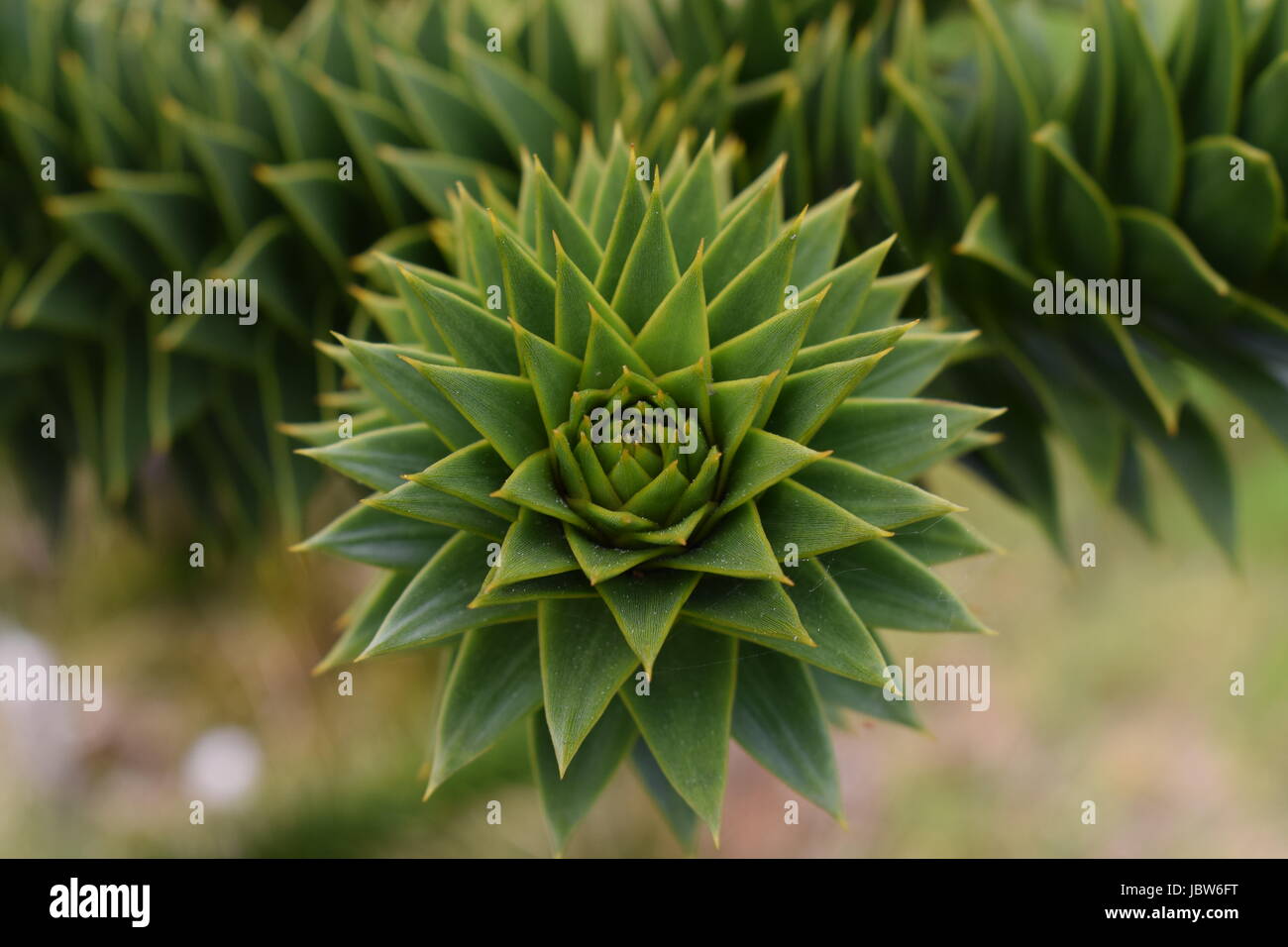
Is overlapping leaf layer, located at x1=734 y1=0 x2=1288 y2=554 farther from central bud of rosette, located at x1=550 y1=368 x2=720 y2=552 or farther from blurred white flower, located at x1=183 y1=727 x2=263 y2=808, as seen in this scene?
blurred white flower, located at x1=183 y1=727 x2=263 y2=808

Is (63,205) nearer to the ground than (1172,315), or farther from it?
farther from it

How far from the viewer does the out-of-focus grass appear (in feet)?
7.93

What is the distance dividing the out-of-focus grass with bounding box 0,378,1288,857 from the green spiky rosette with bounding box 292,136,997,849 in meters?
1.21

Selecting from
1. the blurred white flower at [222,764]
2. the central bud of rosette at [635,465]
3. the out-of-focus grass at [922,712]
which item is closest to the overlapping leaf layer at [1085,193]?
the central bud of rosette at [635,465]

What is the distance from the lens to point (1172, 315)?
1346 millimetres

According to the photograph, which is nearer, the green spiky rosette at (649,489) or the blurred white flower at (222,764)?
the green spiky rosette at (649,489)

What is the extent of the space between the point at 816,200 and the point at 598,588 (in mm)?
858

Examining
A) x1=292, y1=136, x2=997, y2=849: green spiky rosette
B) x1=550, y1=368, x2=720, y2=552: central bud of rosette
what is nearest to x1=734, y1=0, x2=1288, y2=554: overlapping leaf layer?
x1=292, y1=136, x2=997, y2=849: green spiky rosette

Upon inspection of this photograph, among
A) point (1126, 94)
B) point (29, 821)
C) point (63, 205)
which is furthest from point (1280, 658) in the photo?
point (29, 821)

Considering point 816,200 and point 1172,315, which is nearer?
point 1172,315

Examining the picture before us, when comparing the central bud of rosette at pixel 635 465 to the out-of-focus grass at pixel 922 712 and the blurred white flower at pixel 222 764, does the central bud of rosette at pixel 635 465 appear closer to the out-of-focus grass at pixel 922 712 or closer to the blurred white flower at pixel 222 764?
the out-of-focus grass at pixel 922 712

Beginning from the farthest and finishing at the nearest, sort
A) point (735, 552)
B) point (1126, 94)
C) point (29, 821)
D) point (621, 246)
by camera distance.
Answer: point (29, 821), point (1126, 94), point (621, 246), point (735, 552)

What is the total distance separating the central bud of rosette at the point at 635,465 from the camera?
0.85 m

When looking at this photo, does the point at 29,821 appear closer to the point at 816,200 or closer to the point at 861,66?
the point at 816,200
